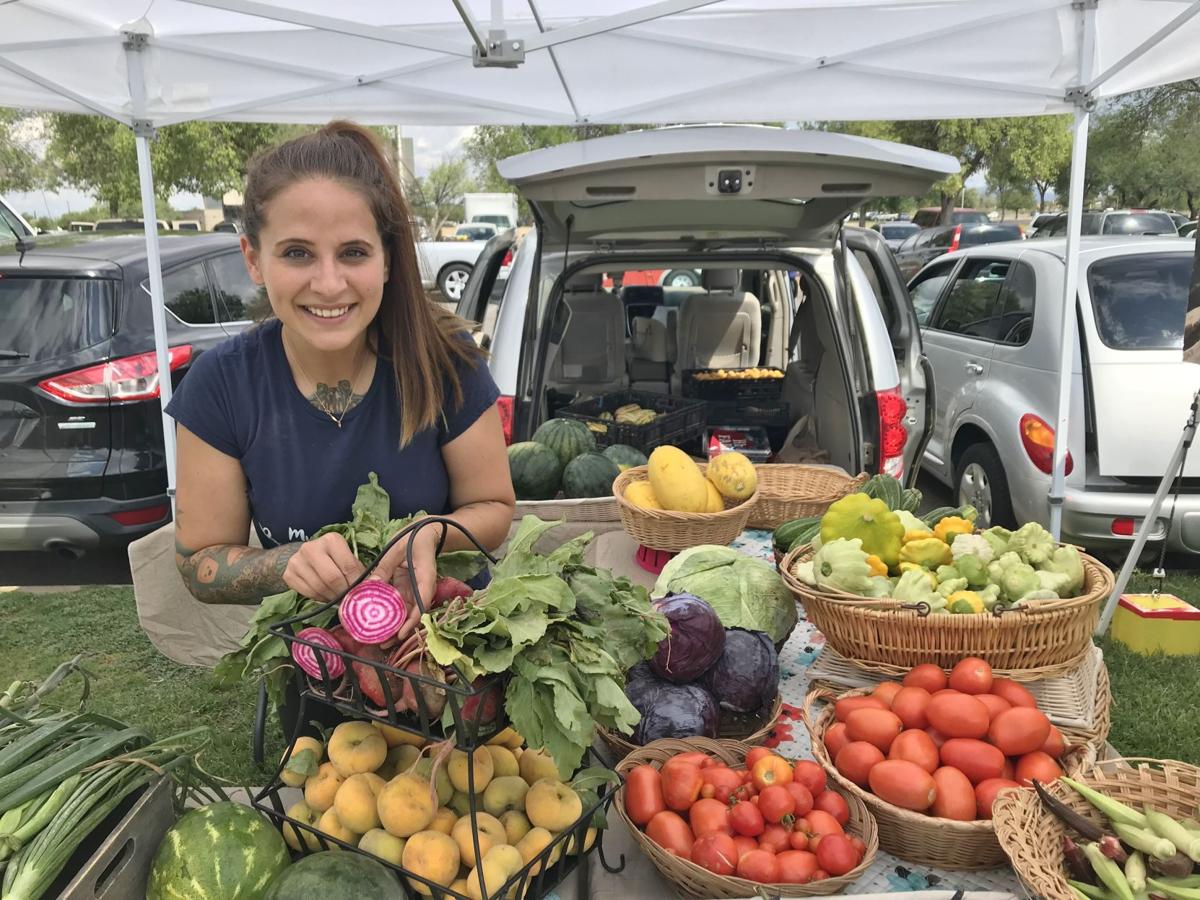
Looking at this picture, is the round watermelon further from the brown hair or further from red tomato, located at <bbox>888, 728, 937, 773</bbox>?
red tomato, located at <bbox>888, 728, 937, 773</bbox>

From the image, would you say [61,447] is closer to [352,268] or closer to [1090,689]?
[352,268]

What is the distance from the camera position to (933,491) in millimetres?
7527

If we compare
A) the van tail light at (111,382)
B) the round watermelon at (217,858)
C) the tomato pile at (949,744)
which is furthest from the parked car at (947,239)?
the round watermelon at (217,858)

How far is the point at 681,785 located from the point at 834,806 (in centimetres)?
29

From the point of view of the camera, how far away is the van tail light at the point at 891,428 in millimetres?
3963

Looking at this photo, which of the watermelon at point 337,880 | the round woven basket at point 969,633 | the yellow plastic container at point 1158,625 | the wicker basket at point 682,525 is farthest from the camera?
the yellow plastic container at point 1158,625

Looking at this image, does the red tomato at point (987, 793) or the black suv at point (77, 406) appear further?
the black suv at point (77, 406)

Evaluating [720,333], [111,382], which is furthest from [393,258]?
[720,333]

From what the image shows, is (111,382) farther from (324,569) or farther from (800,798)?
(800,798)

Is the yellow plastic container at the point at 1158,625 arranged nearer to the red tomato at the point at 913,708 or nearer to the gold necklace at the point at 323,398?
the red tomato at the point at 913,708

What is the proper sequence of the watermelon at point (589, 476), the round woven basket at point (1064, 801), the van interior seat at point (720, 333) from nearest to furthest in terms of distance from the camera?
the round woven basket at point (1064, 801) < the watermelon at point (589, 476) < the van interior seat at point (720, 333)

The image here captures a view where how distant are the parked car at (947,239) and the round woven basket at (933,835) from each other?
1823 cm

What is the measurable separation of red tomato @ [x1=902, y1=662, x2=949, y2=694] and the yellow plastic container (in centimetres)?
316

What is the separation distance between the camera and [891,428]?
3988 mm
